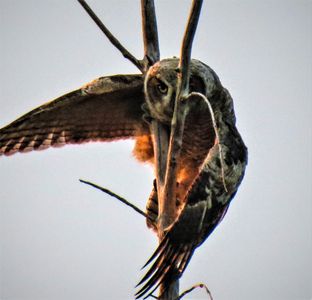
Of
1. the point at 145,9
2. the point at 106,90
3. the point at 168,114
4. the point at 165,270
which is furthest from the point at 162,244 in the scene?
the point at 145,9

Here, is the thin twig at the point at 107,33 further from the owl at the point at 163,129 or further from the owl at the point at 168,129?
the owl at the point at 168,129

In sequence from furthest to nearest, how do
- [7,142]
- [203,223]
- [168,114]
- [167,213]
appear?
[7,142]
[168,114]
[203,223]
[167,213]

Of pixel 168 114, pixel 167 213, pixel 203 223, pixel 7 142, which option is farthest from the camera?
pixel 7 142

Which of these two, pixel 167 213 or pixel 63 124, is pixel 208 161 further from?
pixel 63 124

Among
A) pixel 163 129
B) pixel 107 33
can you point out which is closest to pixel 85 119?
pixel 163 129

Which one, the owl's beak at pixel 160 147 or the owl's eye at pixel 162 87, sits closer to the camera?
the owl's beak at pixel 160 147

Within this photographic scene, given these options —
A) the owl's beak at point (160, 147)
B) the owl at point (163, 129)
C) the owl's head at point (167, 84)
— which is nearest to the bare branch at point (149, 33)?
the owl at point (163, 129)
